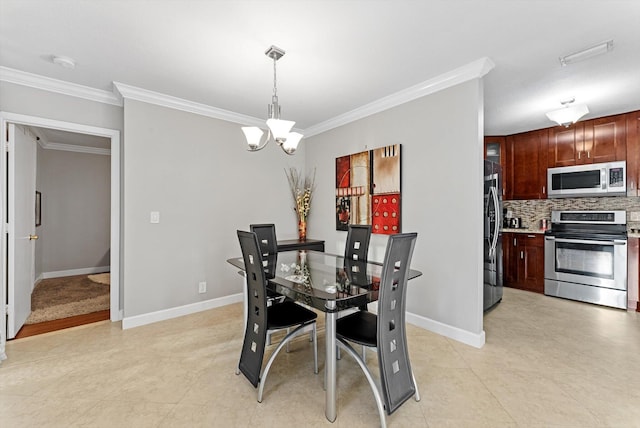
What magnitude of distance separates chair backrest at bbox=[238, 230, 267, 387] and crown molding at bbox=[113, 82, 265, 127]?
230 centimetres

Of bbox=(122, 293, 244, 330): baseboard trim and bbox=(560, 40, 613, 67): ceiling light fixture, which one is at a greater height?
bbox=(560, 40, 613, 67): ceiling light fixture

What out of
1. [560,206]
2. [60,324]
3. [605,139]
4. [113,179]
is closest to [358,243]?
[113,179]

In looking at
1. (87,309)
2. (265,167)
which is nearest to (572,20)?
(265,167)

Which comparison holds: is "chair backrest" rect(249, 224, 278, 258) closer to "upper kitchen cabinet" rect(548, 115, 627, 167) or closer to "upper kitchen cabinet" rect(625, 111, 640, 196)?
"upper kitchen cabinet" rect(548, 115, 627, 167)

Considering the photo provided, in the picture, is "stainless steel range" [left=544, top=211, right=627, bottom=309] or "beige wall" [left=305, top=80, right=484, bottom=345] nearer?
"beige wall" [left=305, top=80, right=484, bottom=345]

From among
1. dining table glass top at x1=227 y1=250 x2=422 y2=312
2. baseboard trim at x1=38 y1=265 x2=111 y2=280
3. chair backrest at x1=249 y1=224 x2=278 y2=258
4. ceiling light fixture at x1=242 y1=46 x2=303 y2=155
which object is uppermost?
ceiling light fixture at x1=242 y1=46 x2=303 y2=155

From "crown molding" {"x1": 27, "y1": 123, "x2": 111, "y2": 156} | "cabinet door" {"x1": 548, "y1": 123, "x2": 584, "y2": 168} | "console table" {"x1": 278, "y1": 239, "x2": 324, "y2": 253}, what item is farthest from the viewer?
"crown molding" {"x1": 27, "y1": 123, "x2": 111, "y2": 156}

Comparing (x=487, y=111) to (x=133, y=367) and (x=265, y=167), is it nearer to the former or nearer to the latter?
(x=265, y=167)

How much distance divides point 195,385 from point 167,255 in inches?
69.2

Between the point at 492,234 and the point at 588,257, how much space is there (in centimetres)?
168

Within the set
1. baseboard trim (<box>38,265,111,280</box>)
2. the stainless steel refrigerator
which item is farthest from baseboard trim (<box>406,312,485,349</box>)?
baseboard trim (<box>38,265,111,280</box>)

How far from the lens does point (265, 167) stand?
436 cm

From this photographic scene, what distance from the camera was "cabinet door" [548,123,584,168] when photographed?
4.22m

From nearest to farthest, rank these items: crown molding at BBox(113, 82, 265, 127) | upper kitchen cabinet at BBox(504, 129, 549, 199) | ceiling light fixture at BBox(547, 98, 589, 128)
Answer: crown molding at BBox(113, 82, 265, 127)
ceiling light fixture at BBox(547, 98, 589, 128)
upper kitchen cabinet at BBox(504, 129, 549, 199)
